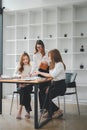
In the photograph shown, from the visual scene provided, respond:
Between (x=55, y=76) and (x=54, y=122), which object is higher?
(x=55, y=76)

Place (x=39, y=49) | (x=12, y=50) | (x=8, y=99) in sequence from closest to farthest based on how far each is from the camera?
1. (x=39, y=49)
2. (x=8, y=99)
3. (x=12, y=50)

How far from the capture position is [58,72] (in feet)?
14.1

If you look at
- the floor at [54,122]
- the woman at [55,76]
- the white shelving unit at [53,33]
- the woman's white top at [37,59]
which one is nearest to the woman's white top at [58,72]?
the woman at [55,76]

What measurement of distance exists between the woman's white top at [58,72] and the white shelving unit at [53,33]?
195 cm

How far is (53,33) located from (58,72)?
8.48ft

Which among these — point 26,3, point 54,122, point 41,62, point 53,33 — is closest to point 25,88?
point 41,62

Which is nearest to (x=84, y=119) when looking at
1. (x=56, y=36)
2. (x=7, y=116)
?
(x=7, y=116)

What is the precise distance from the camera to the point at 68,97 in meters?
6.57

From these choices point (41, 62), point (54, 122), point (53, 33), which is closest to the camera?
point (54, 122)

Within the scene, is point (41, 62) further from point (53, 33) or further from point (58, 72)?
point (53, 33)

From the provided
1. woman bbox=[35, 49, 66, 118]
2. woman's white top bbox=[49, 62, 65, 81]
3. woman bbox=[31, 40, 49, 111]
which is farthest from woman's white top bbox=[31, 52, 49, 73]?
woman's white top bbox=[49, 62, 65, 81]

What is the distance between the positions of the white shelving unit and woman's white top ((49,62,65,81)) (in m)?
1.95

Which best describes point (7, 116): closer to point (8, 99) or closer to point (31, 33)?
point (8, 99)

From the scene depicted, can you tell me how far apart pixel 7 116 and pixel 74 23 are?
114 inches
